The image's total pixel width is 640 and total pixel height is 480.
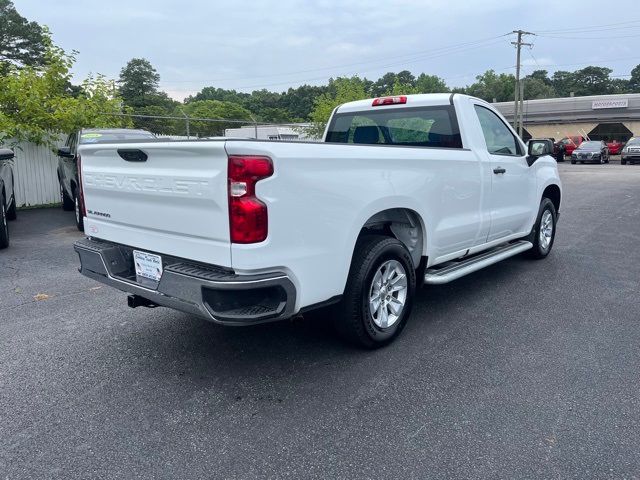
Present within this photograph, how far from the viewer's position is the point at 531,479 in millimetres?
2461

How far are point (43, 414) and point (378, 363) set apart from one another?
220 cm

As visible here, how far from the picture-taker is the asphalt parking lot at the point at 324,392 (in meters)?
2.62

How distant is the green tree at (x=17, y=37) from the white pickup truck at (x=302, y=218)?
2226 inches

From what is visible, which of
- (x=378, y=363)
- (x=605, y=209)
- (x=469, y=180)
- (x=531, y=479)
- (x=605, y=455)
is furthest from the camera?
(x=605, y=209)

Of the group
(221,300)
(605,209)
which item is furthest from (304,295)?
(605,209)

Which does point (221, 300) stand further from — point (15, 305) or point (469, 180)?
point (15, 305)

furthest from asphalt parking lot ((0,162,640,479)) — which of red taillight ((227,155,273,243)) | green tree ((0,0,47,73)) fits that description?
green tree ((0,0,47,73))

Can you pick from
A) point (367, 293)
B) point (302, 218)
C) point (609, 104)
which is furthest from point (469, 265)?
point (609, 104)

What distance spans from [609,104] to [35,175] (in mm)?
43330

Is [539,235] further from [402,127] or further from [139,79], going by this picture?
[139,79]

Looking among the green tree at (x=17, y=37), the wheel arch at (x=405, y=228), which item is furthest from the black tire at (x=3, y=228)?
the green tree at (x=17, y=37)

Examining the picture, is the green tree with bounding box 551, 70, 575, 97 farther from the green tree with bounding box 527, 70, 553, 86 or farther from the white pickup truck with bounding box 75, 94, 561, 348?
the white pickup truck with bounding box 75, 94, 561, 348

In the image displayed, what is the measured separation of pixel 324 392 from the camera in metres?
3.31

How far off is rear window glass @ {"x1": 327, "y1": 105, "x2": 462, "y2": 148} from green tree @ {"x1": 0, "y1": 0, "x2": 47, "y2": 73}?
182 feet
